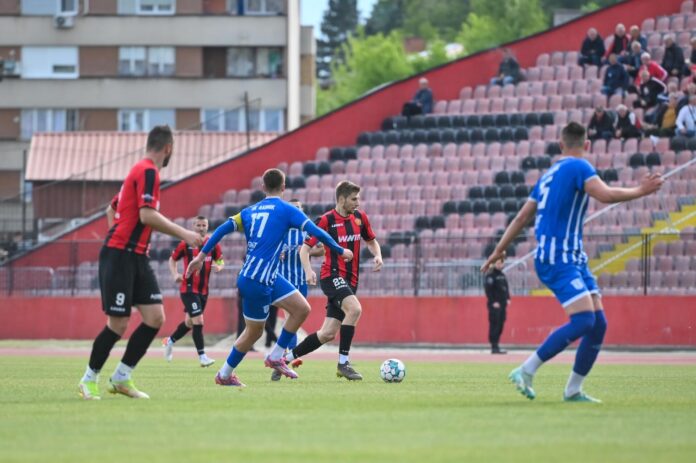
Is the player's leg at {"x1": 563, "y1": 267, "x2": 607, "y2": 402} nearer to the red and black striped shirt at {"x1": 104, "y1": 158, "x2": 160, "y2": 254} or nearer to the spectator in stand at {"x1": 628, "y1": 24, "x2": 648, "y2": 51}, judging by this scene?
the red and black striped shirt at {"x1": 104, "y1": 158, "x2": 160, "y2": 254}

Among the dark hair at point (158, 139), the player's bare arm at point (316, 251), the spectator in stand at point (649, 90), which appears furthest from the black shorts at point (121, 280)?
the spectator in stand at point (649, 90)

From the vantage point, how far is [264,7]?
2628 inches

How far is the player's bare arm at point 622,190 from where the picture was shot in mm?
11680

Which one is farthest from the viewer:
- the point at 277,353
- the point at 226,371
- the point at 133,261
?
the point at 277,353

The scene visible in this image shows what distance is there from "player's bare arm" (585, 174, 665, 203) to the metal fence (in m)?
18.4

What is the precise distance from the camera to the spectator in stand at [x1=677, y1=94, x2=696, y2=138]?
34.3 m

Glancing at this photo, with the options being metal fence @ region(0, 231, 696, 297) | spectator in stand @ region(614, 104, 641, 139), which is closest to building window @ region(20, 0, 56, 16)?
metal fence @ region(0, 231, 696, 297)

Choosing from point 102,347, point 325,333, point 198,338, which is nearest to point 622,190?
point 102,347

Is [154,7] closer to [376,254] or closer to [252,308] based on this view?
[376,254]

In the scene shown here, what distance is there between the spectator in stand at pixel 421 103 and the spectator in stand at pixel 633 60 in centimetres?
580

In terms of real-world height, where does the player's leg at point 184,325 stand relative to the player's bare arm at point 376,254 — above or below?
below

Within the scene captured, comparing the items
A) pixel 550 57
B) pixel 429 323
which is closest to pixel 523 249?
pixel 429 323

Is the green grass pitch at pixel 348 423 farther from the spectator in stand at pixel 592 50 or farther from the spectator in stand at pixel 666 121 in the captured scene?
the spectator in stand at pixel 592 50

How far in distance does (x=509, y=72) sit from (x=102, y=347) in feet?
94.0
